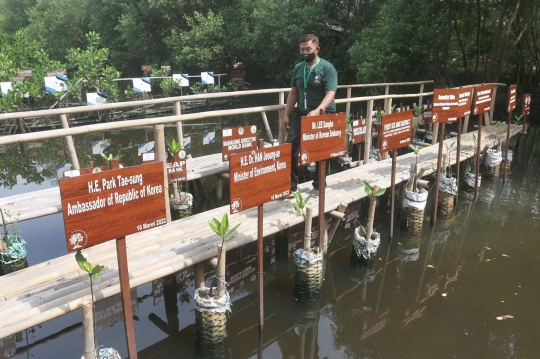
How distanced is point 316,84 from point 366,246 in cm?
187

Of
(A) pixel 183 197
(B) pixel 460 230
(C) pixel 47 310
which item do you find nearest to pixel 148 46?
(A) pixel 183 197

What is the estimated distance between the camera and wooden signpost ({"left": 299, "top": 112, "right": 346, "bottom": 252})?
3943 millimetres

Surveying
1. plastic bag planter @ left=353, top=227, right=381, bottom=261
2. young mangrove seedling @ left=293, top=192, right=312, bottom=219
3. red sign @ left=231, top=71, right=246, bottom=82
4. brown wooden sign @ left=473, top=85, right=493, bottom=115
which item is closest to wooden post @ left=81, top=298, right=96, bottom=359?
young mangrove seedling @ left=293, top=192, right=312, bottom=219

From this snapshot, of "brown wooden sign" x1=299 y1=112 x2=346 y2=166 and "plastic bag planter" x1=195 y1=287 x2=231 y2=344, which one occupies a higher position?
"brown wooden sign" x1=299 y1=112 x2=346 y2=166

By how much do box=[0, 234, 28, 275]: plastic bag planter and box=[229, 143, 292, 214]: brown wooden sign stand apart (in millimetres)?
3013

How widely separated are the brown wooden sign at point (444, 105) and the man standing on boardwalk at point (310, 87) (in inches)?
75.0

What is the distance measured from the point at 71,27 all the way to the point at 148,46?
32.2 feet

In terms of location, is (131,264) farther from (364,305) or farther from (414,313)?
(414,313)

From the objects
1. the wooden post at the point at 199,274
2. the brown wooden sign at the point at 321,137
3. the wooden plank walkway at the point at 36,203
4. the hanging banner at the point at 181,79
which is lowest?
the wooden post at the point at 199,274

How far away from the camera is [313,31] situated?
17.6 metres

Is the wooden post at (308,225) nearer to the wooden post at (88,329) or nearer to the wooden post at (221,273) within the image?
the wooden post at (221,273)

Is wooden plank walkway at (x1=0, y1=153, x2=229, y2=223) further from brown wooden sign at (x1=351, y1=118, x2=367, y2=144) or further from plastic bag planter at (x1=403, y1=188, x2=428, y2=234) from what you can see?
brown wooden sign at (x1=351, y1=118, x2=367, y2=144)

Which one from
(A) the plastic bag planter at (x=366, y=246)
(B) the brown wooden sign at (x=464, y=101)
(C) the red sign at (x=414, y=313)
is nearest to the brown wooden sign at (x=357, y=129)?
(B) the brown wooden sign at (x=464, y=101)

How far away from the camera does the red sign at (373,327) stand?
13.3ft
